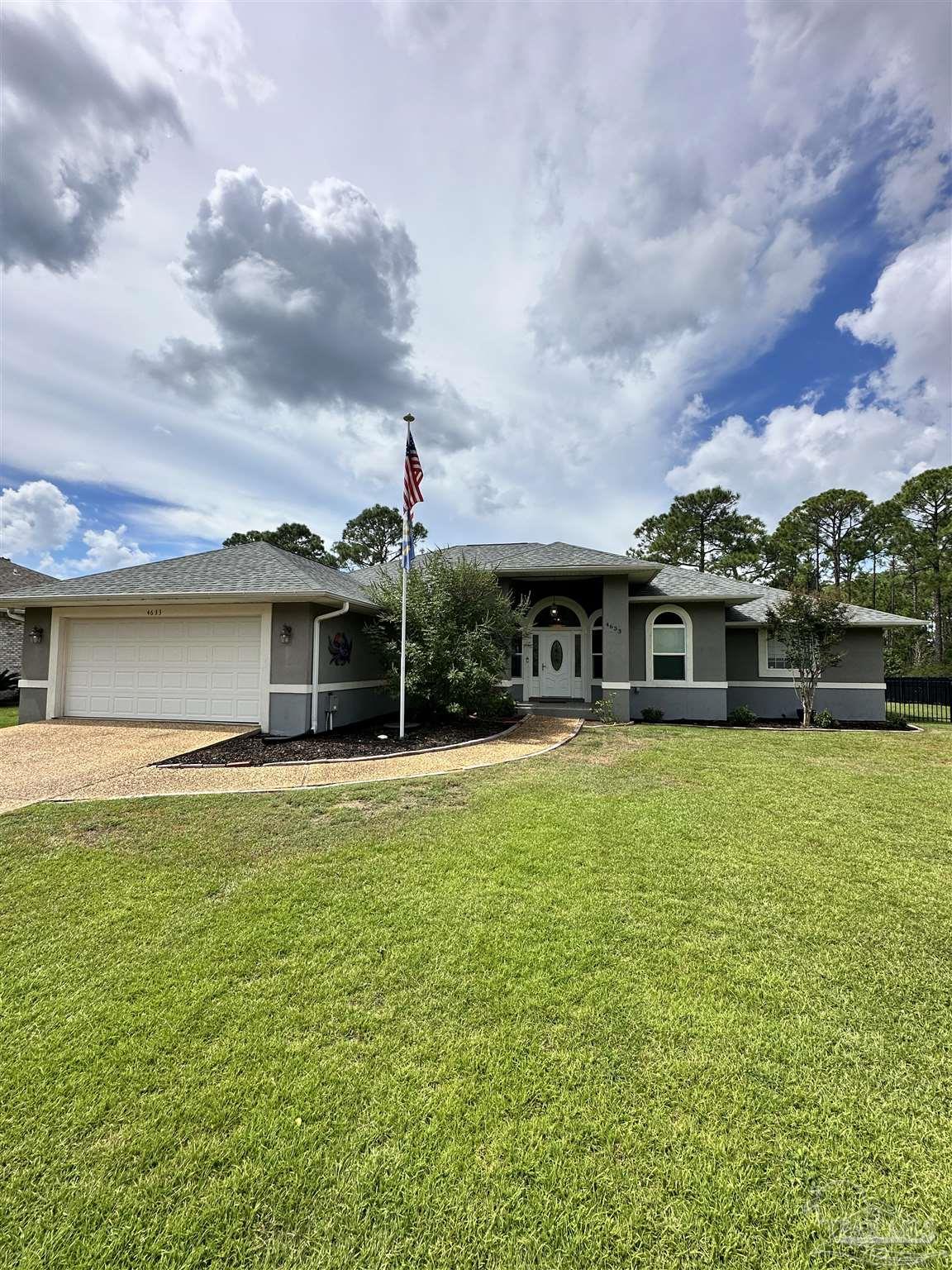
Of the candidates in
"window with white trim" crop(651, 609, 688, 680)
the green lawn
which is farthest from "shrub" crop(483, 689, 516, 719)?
the green lawn

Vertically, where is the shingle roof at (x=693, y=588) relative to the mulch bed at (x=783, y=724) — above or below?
above

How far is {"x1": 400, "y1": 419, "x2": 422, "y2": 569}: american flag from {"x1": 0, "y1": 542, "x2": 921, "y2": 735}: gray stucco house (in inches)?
66.1

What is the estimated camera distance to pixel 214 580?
36.6 feet

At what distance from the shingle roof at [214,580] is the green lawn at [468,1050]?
20.6 ft

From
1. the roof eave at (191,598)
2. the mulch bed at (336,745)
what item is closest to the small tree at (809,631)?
the mulch bed at (336,745)

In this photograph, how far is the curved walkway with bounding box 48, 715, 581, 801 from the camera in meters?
6.51

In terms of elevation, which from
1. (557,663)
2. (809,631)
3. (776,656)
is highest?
(809,631)

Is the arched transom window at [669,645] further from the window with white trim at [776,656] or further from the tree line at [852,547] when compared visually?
the tree line at [852,547]

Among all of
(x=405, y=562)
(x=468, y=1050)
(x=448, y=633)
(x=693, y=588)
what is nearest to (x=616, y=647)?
(x=693, y=588)

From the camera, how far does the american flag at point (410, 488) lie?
33.0 ft

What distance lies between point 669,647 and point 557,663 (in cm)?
310

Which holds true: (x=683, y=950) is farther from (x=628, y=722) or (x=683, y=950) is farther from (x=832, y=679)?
(x=832, y=679)

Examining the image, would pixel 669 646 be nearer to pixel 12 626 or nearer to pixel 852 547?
pixel 12 626

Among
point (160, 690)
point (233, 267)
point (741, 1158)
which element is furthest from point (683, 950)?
point (233, 267)
